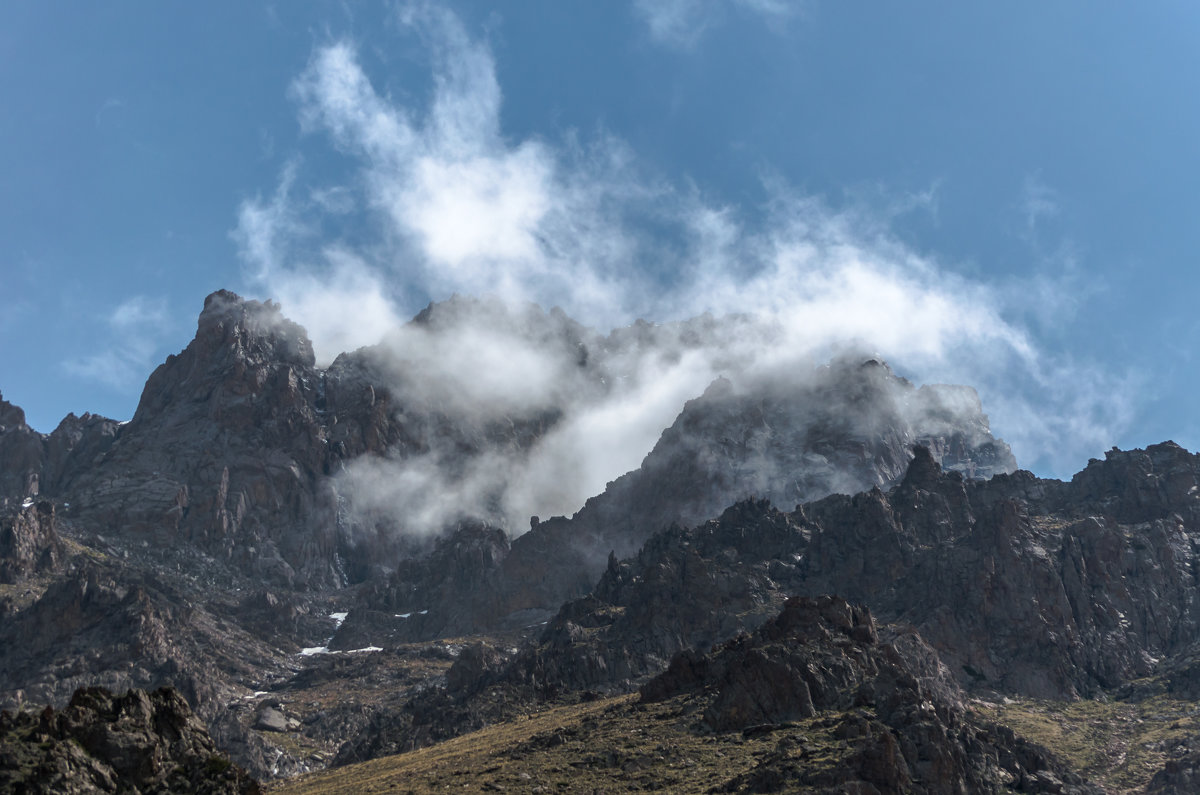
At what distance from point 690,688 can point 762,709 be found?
20.8m

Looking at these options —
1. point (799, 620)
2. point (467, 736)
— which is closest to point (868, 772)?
point (799, 620)

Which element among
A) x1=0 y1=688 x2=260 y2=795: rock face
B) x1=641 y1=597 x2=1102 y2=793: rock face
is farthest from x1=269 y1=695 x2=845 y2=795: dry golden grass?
x1=0 y1=688 x2=260 y2=795: rock face

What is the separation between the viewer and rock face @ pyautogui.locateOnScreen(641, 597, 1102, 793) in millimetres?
122625

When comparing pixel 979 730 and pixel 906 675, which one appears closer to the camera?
pixel 979 730

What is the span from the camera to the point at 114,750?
79.8 meters

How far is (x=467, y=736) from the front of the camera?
193250 mm

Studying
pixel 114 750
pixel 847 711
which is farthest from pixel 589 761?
pixel 114 750

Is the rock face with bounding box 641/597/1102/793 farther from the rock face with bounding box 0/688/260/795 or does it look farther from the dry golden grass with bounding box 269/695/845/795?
the rock face with bounding box 0/688/260/795

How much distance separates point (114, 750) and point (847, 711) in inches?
3684

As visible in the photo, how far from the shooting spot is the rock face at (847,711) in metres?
123

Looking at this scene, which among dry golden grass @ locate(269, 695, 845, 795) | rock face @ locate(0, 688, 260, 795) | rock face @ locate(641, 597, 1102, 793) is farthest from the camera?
dry golden grass @ locate(269, 695, 845, 795)

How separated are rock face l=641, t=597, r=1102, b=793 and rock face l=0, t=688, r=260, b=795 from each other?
2308 inches

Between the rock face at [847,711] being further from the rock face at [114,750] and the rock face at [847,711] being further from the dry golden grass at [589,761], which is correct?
the rock face at [114,750]

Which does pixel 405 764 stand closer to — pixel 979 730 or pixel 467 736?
pixel 467 736
